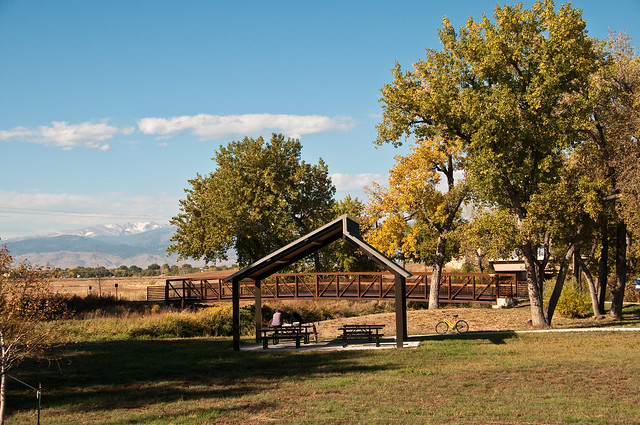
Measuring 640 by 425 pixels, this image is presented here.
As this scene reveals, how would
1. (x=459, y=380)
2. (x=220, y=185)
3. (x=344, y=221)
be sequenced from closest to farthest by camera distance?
(x=459, y=380) < (x=344, y=221) < (x=220, y=185)

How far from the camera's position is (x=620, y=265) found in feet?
85.7

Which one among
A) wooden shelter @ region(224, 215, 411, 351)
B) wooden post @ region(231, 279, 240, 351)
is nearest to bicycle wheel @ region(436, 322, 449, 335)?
wooden shelter @ region(224, 215, 411, 351)

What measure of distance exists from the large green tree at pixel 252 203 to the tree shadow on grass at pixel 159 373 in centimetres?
2176

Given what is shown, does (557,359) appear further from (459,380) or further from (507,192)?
(507,192)

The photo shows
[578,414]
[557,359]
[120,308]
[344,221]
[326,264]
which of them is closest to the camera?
[578,414]

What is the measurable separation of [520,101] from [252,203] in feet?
81.2

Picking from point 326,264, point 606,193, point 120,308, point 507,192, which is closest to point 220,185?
point 326,264

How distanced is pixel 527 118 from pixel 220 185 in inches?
1077

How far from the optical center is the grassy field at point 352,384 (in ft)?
37.5

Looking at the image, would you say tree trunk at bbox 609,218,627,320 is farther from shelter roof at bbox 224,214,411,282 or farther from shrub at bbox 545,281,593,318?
shelter roof at bbox 224,214,411,282

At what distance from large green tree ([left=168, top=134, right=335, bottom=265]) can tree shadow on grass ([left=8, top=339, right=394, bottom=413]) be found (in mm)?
21760

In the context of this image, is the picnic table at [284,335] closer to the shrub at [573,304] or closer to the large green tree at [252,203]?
the shrub at [573,304]

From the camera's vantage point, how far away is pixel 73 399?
1369 cm

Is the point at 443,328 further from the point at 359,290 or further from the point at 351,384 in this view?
the point at 351,384
